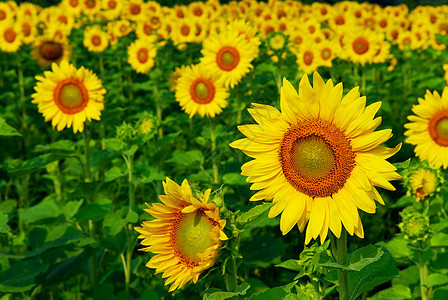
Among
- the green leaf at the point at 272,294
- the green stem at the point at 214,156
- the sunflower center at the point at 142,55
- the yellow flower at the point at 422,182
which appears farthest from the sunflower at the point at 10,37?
the green leaf at the point at 272,294

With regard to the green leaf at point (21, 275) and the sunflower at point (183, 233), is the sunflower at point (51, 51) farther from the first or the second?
the sunflower at point (183, 233)

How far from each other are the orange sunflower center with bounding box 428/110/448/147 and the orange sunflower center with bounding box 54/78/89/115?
7.83 ft

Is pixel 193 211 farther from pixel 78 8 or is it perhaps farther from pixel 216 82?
pixel 78 8

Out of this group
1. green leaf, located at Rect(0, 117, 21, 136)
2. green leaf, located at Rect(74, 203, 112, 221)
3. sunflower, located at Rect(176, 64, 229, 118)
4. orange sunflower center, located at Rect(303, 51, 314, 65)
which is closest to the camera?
green leaf, located at Rect(0, 117, 21, 136)

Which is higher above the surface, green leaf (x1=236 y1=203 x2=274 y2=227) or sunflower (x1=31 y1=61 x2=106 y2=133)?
green leaf (x1=236 y1=203 x2=274 y2=227)

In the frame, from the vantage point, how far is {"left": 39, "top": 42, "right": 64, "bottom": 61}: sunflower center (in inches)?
244

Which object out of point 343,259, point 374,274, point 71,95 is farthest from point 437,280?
point 71,95

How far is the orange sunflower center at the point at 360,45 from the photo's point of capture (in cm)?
630

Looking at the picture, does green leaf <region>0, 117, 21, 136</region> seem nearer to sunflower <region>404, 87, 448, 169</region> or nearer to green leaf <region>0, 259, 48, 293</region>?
green leaf <region>0, 259, 48, 293</region>

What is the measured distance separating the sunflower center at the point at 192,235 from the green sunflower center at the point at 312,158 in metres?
0.35

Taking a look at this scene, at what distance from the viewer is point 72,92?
3.68 metres

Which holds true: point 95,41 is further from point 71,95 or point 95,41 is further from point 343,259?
point 343,259

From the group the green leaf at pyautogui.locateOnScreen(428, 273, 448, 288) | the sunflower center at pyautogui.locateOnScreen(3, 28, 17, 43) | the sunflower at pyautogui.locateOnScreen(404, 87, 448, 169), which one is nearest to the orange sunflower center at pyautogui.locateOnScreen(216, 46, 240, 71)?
the sunflower at pyautogui.locateOnScreen(404, 87, 448, 169)

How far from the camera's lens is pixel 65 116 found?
3.73 metres
